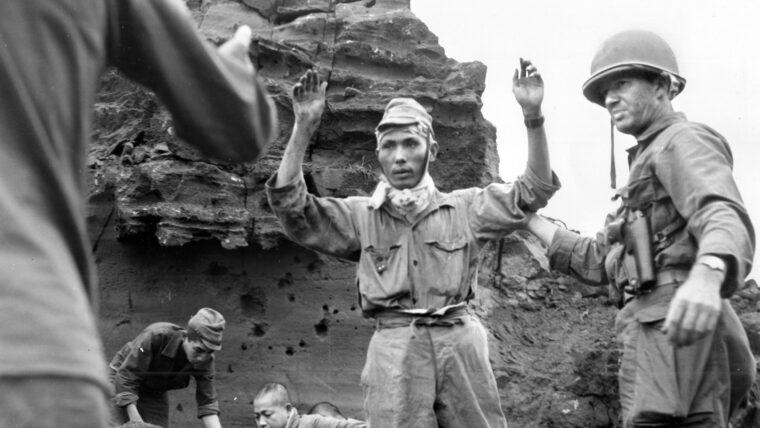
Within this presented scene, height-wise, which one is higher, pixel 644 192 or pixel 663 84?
pixel 663 84

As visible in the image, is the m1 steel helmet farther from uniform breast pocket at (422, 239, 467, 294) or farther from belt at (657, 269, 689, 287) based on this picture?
uniform breast pocket at (422, 239, 467, 294)

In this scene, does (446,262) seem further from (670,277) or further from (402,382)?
(670,277)

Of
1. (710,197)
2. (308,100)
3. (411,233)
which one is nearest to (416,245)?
(411,233)

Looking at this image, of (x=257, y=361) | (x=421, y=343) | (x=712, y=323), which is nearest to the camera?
(x=712, y=323)

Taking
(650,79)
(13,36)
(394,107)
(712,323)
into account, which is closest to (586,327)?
(394,107)

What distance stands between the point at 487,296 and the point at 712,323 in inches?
259

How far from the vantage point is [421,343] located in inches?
221

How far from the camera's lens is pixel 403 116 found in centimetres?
609

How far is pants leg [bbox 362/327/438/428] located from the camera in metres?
5.54

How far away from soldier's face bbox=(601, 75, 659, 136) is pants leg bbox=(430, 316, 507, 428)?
1.23 meters

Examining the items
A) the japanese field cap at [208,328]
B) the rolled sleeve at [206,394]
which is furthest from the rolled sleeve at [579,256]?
the rolled sleeve at [206,394]

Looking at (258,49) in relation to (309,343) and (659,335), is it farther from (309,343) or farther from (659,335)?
(659,335)

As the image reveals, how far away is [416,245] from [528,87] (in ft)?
2.98

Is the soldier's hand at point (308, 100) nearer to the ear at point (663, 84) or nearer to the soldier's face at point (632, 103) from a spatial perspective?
the soldier's face at point (632, 103)
